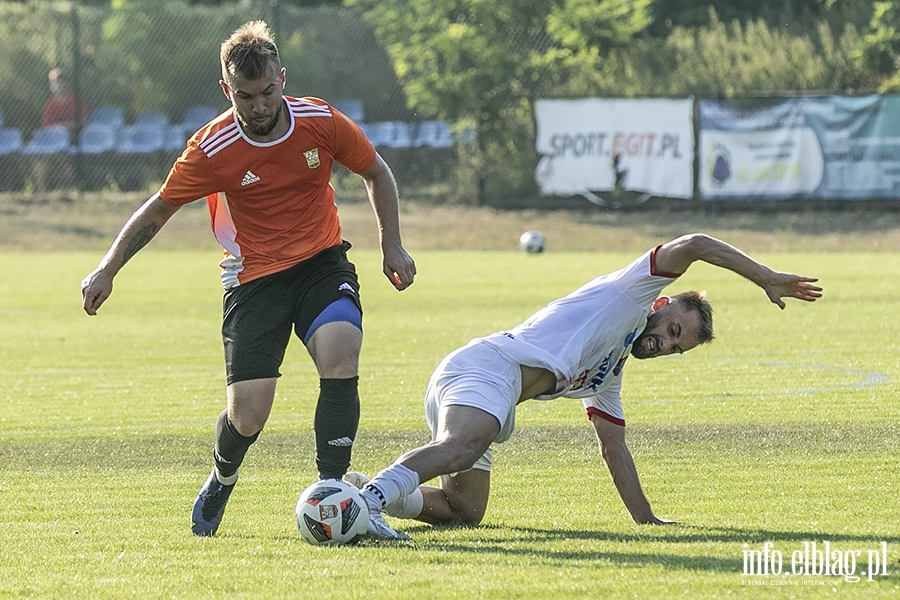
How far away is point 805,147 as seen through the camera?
2712cm

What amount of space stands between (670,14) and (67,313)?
25583 mm

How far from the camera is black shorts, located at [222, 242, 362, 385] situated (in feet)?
19.7

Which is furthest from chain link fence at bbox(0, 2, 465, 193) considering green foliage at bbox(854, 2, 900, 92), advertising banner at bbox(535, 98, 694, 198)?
green foliage at bbox(854, 2, 900, 92)

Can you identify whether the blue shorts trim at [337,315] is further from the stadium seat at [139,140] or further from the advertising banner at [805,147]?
the stadium seat at [139,140]

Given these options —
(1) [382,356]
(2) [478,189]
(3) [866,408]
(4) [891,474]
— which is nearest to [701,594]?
(4) [891,474]

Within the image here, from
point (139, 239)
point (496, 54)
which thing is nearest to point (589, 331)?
point (139, 239)

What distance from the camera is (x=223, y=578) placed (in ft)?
15.6

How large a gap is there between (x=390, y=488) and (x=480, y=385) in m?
0.62

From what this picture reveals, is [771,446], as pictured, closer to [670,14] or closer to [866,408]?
[866,408]

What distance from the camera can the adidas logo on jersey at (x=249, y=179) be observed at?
6008mm

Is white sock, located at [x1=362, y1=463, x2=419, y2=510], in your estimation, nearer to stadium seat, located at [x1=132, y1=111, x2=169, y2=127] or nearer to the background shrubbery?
the background shrubbery

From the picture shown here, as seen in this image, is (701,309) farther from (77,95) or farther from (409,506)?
(77,95)

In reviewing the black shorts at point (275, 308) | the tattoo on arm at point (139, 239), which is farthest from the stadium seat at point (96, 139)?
the black shorts at point (275, 308)

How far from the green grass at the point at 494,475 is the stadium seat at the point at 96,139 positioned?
657 inches
